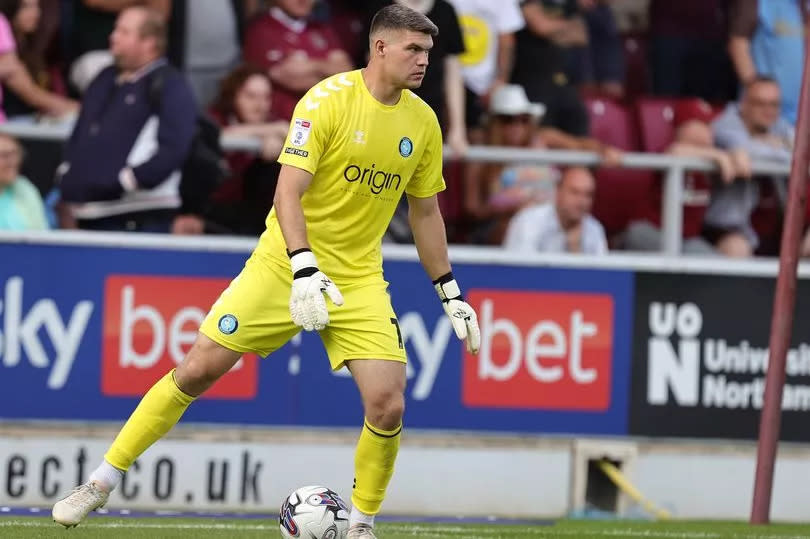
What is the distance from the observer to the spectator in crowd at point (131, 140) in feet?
34.6

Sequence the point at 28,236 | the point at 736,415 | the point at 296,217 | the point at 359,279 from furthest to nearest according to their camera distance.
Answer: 1. the point at 736,415
2. the point at 28,236
3. the point at 359,279
4. the point at 296,217

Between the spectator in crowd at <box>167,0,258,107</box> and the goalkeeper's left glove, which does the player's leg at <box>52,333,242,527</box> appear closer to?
the goalkeeper's left glove

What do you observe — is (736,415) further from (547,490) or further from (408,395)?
(408,395)

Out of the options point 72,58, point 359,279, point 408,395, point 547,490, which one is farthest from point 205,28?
point 359,279

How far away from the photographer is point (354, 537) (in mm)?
7617

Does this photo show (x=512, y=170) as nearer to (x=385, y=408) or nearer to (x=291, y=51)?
(x=291, y=51)

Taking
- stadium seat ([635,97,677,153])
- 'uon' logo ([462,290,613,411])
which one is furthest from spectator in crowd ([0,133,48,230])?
stadium seat ([635,97,677,153])

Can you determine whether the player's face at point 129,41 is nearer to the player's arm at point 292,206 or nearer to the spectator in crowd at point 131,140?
the spectator in crowd at point 131,140

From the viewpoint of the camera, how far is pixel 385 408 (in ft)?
24.5

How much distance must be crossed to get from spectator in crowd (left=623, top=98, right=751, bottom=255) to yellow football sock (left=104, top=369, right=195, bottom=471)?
197 inches

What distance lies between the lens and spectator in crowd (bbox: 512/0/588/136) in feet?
40.9

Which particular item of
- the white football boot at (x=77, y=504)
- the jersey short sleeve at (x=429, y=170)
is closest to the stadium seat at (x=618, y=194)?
the jersey short sleeve at (x=429, y=170)

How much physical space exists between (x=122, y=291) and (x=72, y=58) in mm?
2198

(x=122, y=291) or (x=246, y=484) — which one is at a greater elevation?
(x=122, y=291)
